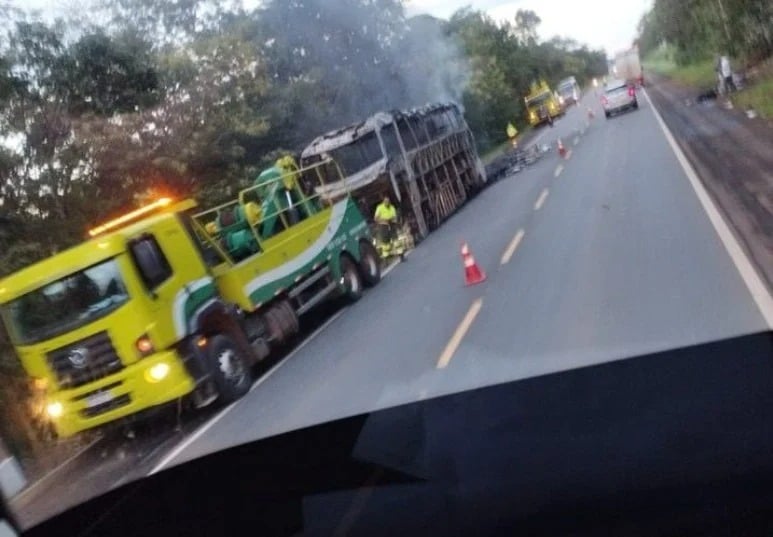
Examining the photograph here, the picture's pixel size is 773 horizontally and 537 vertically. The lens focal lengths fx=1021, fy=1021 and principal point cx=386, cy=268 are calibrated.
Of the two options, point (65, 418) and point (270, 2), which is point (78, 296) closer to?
point (65, 418)

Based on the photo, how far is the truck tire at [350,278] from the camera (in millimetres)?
6195

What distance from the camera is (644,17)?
6.05 meters

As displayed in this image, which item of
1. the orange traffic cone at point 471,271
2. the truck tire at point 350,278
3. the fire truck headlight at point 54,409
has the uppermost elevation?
the fire truck headlight at point 54,409

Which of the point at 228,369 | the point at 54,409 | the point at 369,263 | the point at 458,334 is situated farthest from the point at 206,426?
the point at 369,263

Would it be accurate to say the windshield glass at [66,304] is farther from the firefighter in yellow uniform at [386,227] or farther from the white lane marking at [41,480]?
the firefighter in yellow uniform at [386,227]

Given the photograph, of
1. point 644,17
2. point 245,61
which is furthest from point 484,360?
point 644,17

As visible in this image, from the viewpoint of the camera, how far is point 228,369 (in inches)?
215

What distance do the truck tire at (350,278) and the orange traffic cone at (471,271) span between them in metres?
0.71

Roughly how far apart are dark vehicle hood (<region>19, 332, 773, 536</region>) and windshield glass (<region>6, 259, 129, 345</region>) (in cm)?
87

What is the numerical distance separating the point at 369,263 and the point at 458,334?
39.3 inches

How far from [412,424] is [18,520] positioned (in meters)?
1.91

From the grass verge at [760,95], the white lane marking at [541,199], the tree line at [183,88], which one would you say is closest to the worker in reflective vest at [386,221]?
the tree line at [183,88]

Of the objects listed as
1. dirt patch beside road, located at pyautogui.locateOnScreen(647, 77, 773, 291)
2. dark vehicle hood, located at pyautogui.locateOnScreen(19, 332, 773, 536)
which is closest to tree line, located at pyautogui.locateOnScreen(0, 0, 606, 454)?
dark vehicle hood, located at pyautogui.locateOnScreen(19, 332, 773, 536)

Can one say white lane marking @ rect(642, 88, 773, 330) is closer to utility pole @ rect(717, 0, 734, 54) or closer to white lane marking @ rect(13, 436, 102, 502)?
utility pole @ rect(717, 0, 734, 54)
